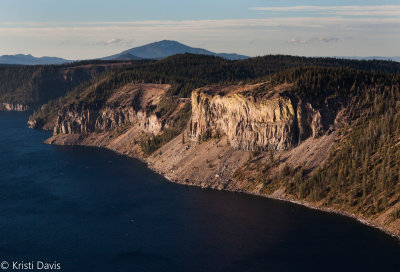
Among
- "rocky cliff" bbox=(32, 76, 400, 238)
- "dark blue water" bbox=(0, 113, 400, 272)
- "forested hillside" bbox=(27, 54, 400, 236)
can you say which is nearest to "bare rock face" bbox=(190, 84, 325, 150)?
"rocky cliff" bbox=(32, 76, 400, 238)

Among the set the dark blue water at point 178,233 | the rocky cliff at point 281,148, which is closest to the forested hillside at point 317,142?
the rocky cliff at point 281,148

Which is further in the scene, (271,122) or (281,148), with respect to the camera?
(271,122)

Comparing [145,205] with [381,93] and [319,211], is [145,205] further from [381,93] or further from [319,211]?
[381,93]

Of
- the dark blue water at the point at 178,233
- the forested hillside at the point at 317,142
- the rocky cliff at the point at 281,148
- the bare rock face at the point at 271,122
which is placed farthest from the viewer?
the bare rock face at the point at 271,122

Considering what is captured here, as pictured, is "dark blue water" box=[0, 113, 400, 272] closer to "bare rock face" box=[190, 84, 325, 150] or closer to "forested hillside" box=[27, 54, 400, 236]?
"forested hillside" box=[27, 54, 400, 236]

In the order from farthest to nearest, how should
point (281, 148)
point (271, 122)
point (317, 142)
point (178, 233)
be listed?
1. point (271, 122)
2. point (281, 148)
3. point (317, 142)
4. point (178, 233)

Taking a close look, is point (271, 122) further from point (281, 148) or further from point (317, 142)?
point (317, 142)

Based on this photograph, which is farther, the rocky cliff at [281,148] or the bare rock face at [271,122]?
the bare rock face at [271,122]

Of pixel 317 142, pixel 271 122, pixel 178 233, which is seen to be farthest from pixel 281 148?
pixel 178 233

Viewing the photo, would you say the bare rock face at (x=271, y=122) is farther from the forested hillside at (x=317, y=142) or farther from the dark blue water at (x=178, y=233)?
the dark blue water at (x=178, y=233)

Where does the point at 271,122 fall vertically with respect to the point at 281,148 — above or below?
above
